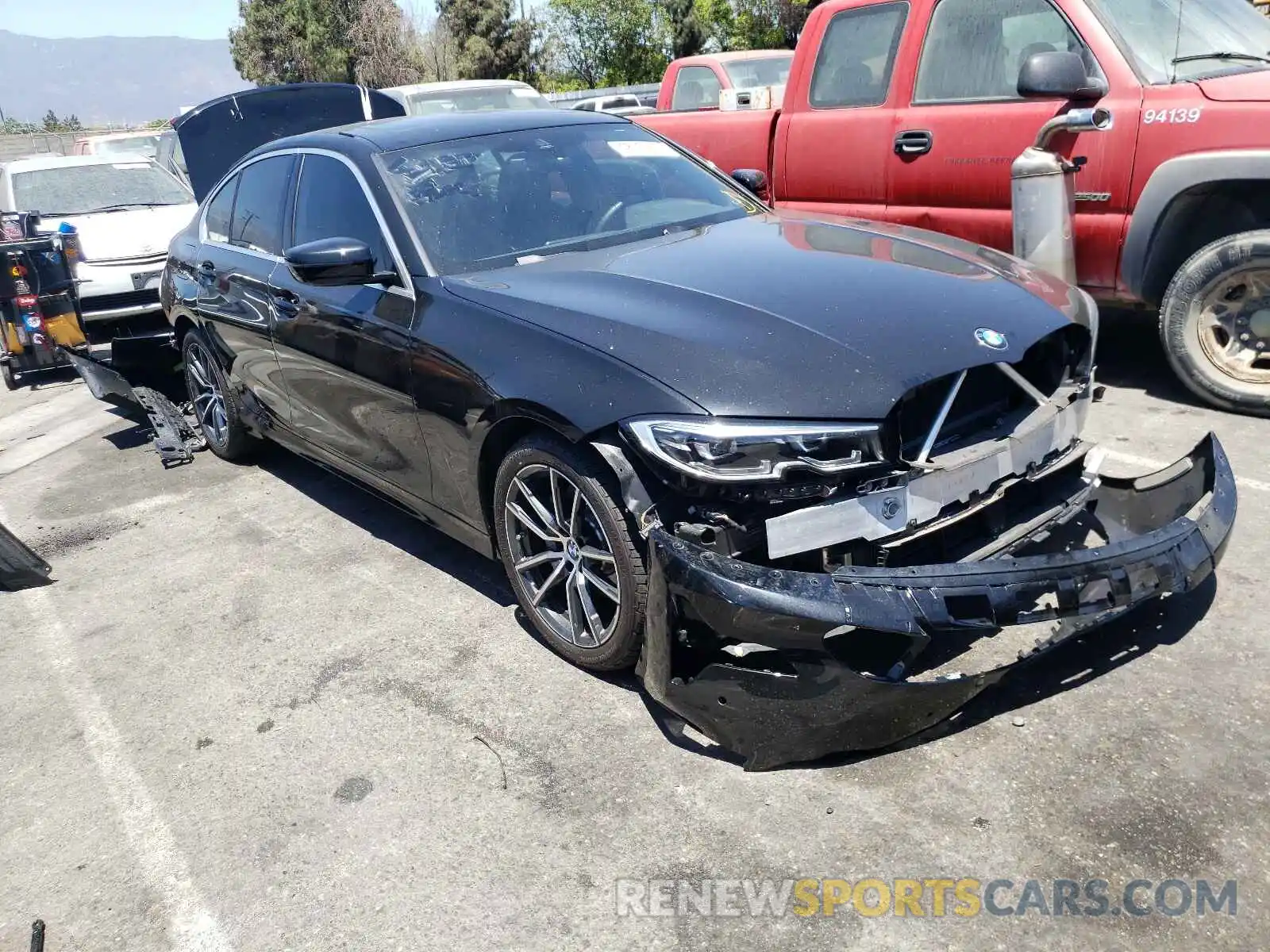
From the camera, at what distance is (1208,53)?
5.06 metres

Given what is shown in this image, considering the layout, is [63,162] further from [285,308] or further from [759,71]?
[285,308]

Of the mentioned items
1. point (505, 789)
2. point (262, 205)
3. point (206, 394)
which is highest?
point (262, 205)

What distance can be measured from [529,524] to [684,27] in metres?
37.4

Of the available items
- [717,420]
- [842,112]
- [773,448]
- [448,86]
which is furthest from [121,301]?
[773,448]

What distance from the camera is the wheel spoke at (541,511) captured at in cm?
330

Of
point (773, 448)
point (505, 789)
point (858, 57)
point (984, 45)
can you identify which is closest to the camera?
point (773, 448)

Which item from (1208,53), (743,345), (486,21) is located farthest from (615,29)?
(743,345)

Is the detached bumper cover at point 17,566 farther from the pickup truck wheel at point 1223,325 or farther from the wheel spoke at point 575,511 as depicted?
the pickup truck wheel at point 1223,325

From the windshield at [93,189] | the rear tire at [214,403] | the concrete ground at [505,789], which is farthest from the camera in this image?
the windshield at [93,189]

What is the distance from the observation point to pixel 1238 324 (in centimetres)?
493

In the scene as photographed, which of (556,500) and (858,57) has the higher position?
(858,57)

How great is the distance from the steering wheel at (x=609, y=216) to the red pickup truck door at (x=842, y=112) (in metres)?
2.42

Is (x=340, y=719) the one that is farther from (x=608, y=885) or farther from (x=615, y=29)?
(x=615, y=29)

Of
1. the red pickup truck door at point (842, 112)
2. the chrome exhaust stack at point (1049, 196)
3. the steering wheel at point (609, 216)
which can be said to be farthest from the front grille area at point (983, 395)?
the red pickup truck door at point (842, 112)
